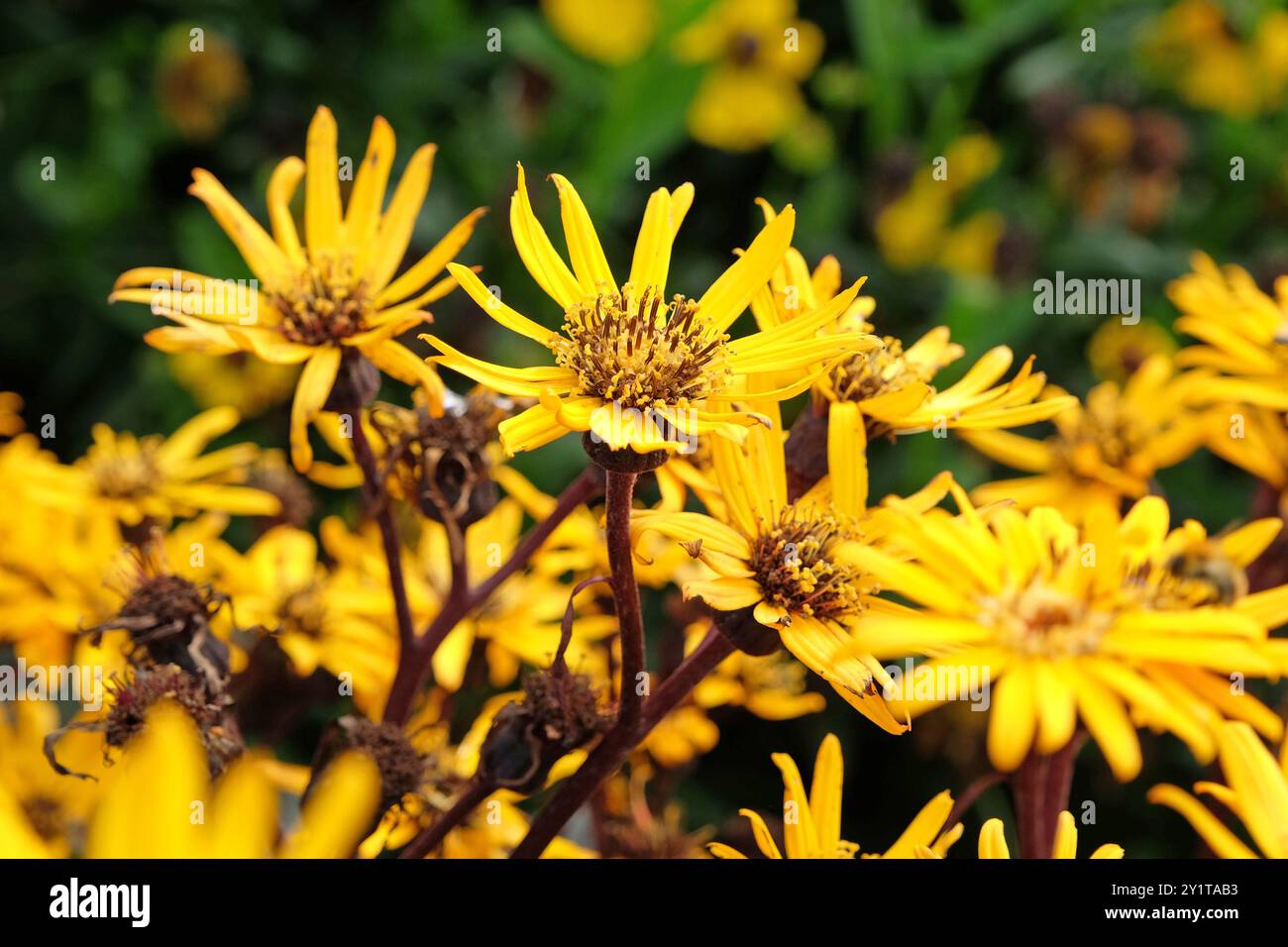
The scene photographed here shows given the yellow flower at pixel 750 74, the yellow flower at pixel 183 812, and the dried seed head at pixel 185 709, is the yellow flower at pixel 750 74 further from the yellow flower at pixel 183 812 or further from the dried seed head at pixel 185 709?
the yellow flower at pixel 183 812

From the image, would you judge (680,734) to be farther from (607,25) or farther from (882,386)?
(607,25)

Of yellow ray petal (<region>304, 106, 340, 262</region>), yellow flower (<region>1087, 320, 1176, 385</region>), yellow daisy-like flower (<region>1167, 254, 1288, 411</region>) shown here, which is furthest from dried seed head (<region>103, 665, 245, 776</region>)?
yellow flower (<region>1087, 320, 1176, 385</region>)

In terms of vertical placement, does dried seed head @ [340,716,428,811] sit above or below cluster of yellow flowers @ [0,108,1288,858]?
below

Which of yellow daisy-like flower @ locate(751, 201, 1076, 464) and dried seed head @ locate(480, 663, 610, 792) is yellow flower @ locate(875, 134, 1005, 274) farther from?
dried seed head @ locate(480, 663, 610, 792)

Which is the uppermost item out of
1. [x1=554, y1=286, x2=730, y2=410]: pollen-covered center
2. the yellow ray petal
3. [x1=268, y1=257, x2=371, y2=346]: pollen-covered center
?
the yellow ray petal
